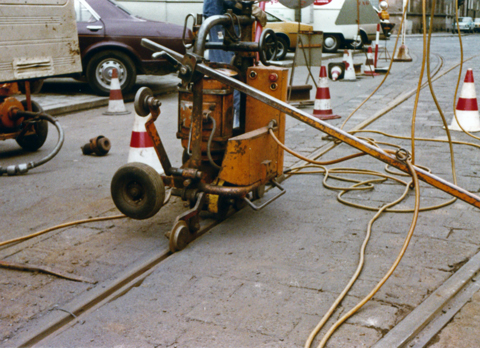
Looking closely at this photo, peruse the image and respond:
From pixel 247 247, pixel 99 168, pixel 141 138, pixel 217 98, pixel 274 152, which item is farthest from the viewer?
pixel 99 168

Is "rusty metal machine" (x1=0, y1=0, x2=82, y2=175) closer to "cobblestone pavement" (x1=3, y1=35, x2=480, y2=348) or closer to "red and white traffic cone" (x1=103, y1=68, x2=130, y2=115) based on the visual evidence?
"red and white traffic cone" (x1=103, y1=68, x2=130, y2=115)

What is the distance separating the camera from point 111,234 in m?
A: 3.82

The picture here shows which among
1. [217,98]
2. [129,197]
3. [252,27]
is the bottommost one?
[129,197]

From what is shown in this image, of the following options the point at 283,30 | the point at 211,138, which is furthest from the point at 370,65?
the point at 211,138

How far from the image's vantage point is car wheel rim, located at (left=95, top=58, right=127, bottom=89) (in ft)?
31.4

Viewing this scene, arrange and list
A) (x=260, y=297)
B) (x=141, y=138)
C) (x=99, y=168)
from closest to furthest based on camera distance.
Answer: (x=260, y=297) → (x=141, y=138) → (x=99, y=168)

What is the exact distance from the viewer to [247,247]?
3605mm

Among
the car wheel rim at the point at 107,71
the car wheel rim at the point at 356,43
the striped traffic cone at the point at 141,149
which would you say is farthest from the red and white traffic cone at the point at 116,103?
the car wheel rim at the point at 356,43

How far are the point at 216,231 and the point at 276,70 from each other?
1.18m

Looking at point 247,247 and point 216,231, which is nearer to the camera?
point 247,247

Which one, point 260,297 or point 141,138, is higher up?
point 141,138

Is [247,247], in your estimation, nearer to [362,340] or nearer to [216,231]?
[216,231]

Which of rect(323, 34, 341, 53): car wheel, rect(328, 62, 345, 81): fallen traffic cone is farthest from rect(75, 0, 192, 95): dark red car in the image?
rect(323, 34, 341, 53): car wheel

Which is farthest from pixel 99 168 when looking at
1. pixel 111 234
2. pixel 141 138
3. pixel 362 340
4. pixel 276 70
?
pixel 362 340
